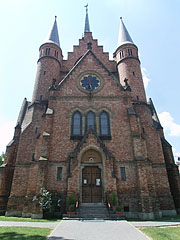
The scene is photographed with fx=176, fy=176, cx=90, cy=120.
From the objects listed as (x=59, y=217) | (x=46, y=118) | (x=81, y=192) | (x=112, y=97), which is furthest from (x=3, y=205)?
(x=112, y=97)

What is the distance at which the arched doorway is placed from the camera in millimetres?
15877

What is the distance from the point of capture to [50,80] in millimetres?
23484

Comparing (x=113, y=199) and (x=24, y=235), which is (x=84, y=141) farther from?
(x=24, y=235)

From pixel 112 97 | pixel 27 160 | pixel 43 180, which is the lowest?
pixel 43 180

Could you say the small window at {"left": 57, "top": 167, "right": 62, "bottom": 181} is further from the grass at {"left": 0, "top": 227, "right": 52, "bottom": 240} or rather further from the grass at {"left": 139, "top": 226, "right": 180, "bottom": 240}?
the grass at {"left": 139, "top": 226, "right": 180, "bottom": 240}

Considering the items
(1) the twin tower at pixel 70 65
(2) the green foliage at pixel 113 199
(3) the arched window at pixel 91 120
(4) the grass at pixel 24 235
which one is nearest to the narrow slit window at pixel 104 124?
(3) the arched window at pixel 91 120

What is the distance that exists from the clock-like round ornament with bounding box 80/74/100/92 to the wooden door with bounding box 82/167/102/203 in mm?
9528

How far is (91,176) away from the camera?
16.7m

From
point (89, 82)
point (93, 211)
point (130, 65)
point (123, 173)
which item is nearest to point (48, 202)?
point (93, 211)

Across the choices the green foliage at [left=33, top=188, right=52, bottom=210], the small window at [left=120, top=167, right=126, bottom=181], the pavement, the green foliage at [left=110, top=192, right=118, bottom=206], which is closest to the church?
the small window at [left=120, top=167, right=126, bottom=181]

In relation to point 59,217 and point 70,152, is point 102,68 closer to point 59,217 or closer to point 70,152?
point 70,152

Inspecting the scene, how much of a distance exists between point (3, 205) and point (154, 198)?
14601mm

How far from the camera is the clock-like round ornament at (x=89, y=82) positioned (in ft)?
69.9

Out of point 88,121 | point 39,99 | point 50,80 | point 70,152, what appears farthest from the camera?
point 50,80
